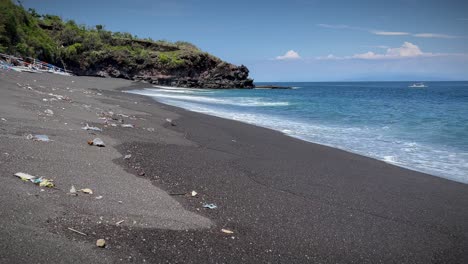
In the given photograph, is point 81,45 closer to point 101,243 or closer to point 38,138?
point 38,138

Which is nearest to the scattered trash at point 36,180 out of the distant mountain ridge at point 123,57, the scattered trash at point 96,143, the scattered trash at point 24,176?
the scattered trash at point 24,176

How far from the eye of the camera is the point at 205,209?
495 cm

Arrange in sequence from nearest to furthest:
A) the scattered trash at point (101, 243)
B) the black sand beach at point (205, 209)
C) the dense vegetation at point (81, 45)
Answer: the scattered trash at point (101, 243)
the black sand beach at point (205, 209)
the dense vegetation at point (81, 45)

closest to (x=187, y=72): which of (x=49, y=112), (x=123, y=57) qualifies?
(x=123, y=57)

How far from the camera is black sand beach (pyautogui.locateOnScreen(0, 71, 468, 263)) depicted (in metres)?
3.59

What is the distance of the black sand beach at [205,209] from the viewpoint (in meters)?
3.59

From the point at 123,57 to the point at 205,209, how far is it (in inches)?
2608

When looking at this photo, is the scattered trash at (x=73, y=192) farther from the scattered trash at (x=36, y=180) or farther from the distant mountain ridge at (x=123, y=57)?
the distant mountain ridge at (x=123, y=57)

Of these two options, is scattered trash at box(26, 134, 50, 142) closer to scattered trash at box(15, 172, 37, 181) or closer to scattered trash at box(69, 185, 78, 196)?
scattered trash at box(15, 172, 37, 181)

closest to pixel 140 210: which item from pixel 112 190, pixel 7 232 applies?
pixel 112 190

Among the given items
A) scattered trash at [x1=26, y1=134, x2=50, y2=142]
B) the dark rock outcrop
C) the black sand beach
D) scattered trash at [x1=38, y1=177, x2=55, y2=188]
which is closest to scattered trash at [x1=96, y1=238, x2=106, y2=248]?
the black sand beach

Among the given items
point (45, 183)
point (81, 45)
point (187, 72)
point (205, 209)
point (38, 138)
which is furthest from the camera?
point (187, 72)

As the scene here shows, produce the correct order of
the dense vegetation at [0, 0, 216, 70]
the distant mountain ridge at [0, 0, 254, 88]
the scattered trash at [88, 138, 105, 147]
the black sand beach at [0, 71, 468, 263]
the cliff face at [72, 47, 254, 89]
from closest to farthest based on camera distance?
the black sand beach at [0, 71, 468, 263] < the scattered trash at [88, 138, 105, 147] < the dense vegetation at [0, 0, 216, 70] < the distant mountain ridge at [0, 0, 254, 88] < the cliff face at [72, 47, 254, 89]

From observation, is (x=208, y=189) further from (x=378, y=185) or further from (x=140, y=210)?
(x=378, y=185)
